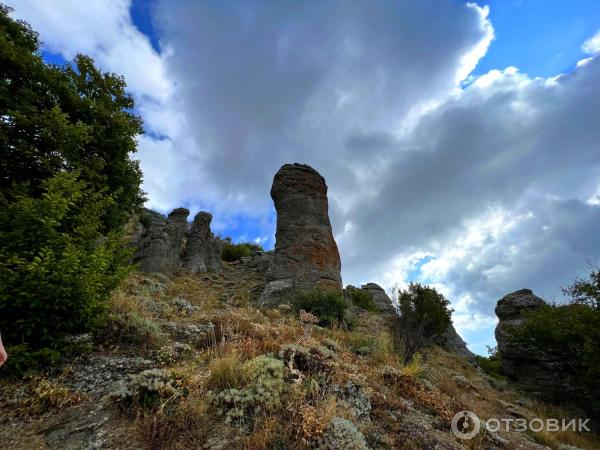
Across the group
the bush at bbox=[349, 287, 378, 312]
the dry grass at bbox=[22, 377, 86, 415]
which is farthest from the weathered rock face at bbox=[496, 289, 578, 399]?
the dry grass at bbox=[22, 377, 86, 415]

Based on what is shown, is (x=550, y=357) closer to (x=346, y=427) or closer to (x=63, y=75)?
(x=346, y=427)

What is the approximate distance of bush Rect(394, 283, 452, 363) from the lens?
10.9 meters

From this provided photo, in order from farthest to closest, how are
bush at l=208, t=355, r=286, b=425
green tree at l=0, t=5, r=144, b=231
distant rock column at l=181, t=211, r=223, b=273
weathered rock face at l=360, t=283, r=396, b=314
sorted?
weathered rock face at l=360, t=283, r=396, b=314 → distant rock column at l=181, t=211, r=223, b=273 → green tree at l=0, t=5, r=144, b=231 → bush at l=208, t=355, r=286, b=425

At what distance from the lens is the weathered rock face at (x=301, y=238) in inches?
567

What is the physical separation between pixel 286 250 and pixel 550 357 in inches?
439

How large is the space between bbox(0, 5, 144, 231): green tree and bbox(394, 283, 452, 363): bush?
906cm

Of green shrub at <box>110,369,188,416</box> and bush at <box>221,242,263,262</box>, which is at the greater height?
bush at <box>221,242,263,262</box>

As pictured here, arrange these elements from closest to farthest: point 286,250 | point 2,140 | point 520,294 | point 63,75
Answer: point 2,140 → point 63,75 → point 286,250 → point 520,294

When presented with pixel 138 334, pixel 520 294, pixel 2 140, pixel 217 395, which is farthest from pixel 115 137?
pixel 520 294

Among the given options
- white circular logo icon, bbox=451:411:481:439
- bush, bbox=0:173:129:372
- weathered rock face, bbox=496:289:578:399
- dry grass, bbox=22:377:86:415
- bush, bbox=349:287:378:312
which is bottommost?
dry grass, bbox=22:377:86:415

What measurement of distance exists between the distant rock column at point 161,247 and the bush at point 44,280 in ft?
41.8

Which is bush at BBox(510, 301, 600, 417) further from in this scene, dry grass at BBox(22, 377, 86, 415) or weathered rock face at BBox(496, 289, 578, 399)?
dry grass at BBox(22, 377, 86, 415)

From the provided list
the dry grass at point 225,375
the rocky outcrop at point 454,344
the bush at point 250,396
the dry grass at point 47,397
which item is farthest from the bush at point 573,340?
the dry grass at point 47,397

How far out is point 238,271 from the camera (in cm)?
2359
